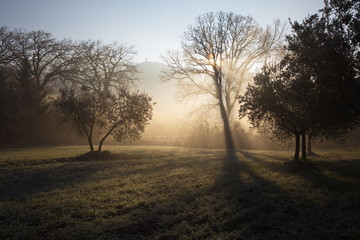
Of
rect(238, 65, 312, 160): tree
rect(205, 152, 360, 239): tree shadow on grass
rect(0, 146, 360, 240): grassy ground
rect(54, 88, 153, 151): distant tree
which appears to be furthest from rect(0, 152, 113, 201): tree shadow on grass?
rect(238, 65, 312, 160): tree

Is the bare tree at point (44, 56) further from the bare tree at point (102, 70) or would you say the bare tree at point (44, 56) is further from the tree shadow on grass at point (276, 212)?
the tree shadow on grass at point (276, 212)

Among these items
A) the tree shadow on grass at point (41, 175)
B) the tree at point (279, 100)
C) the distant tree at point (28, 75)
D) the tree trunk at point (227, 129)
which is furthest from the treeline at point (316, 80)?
the distant tree at point (28, 75)

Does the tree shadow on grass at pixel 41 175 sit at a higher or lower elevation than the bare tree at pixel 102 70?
lower

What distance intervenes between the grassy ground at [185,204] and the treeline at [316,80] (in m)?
3.15

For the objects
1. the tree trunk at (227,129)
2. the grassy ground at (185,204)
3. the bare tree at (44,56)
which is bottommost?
the grassy ground at (185,204)

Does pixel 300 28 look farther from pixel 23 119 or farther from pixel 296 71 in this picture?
pixel 23 119

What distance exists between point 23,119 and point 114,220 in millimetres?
40112

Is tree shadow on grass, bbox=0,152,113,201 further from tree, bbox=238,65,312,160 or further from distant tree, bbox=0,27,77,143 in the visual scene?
distant tree, bbox=0,27,77,143

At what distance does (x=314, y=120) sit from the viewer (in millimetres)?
15664

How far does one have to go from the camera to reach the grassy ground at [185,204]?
8062 mm

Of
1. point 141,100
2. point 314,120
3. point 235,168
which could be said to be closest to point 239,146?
point 141,100

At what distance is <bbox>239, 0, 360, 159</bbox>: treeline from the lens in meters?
12.7

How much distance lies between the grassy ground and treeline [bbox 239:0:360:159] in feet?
10.3

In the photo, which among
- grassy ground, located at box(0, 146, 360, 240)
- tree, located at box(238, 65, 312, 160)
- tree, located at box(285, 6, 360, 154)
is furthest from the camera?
tree, located at box(238, 65, 312, 160)
